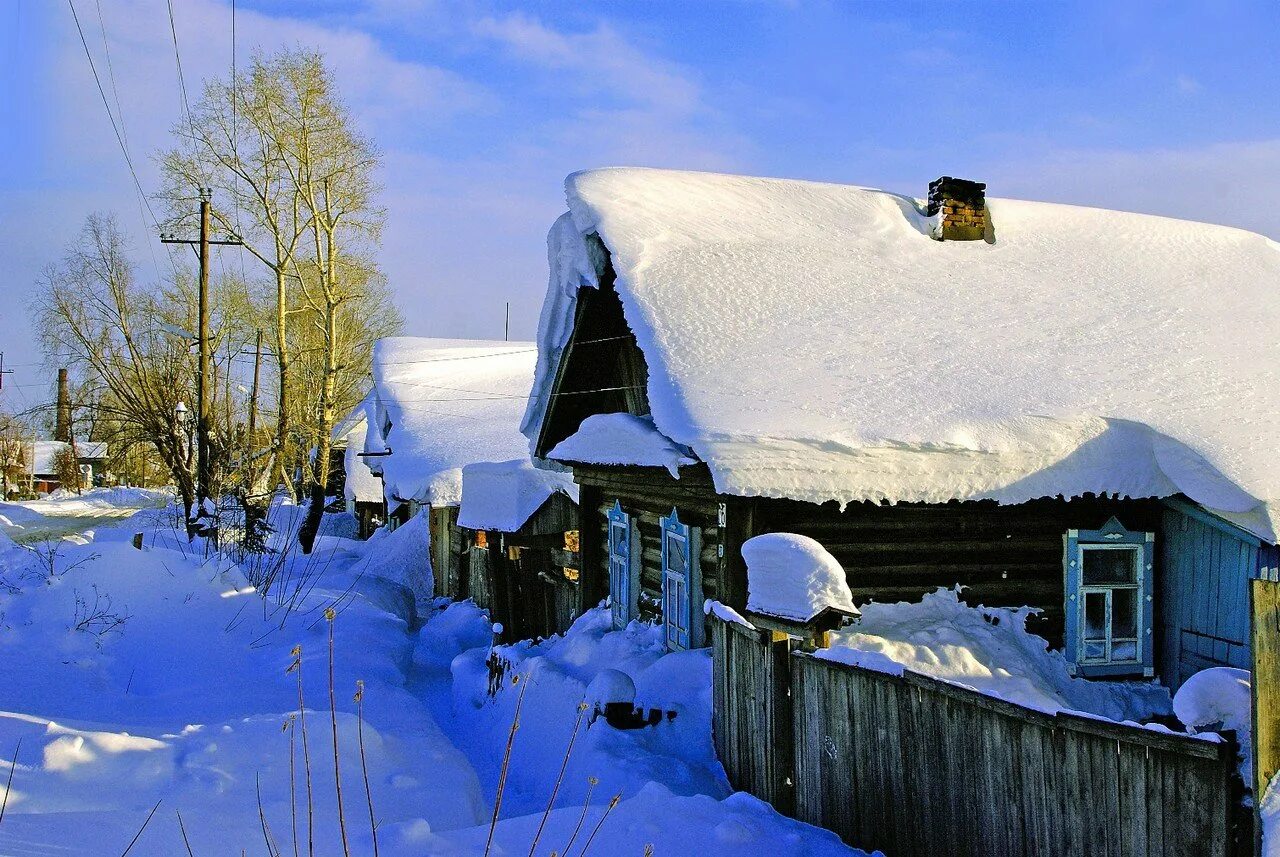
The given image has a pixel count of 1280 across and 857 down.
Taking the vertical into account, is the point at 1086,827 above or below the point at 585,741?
above

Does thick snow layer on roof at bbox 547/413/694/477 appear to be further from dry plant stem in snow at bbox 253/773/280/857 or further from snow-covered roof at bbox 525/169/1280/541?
dry plant stem in snow at bbox 253/773/280/857

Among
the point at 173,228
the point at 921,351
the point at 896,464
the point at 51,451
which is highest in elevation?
the point at 173,228

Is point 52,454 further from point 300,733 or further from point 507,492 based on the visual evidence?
point 300,733

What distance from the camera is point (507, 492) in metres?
14.3

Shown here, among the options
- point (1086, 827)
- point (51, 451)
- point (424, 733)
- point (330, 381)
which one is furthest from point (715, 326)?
point (51, 451)

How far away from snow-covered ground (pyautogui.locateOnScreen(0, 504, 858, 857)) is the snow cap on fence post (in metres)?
1.25

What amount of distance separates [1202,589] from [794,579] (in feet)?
13.9

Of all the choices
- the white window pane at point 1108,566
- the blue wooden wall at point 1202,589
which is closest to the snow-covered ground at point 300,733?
the white window pane at point 1108,566

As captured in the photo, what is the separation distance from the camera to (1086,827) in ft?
13.9

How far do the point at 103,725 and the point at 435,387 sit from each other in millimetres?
21129

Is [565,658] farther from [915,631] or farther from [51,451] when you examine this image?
[51,451]

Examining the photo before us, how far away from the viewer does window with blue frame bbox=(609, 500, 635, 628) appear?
11734 mm

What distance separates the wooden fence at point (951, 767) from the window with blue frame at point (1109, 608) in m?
3.75

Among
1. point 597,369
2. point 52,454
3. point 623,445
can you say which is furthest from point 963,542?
point 52,454
